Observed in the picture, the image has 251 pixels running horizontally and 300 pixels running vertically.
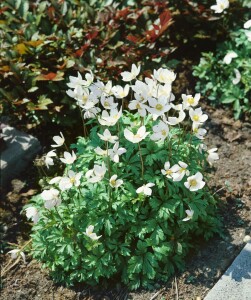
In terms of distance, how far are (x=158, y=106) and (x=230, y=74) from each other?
1635 mm

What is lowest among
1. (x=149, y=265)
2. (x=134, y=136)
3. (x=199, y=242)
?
(x=199, y=242)

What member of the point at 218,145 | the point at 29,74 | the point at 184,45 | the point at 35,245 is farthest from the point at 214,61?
the point at 35,245

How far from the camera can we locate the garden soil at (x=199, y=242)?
3.32m

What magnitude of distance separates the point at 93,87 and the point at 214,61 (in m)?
1.63

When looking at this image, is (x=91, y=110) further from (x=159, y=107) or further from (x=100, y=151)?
(x=159, y=107)

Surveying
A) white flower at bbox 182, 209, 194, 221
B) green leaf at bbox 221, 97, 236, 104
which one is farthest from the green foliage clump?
green leaf at bbox 221, 97, 236, 104

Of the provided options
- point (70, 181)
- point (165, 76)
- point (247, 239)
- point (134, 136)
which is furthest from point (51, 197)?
Result: point (247, 239)

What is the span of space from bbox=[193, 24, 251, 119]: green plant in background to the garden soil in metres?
0.15

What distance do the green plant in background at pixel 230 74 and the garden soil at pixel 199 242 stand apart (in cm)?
15

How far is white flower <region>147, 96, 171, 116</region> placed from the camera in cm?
295

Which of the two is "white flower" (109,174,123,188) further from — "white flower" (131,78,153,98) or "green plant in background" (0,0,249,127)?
"green plant in background" (0,0,249,127)

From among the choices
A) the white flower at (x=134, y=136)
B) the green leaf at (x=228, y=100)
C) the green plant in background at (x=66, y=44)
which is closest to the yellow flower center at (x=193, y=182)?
the white flower at (x=134, y=136)

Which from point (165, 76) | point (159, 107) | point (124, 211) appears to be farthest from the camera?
point (124, 211)

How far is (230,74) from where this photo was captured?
14.4 feet
